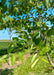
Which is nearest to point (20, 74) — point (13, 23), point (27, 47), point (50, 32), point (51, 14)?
point (13, 23)

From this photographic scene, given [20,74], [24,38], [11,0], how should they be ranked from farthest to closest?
[20,74]
[11,0]
[24,38]

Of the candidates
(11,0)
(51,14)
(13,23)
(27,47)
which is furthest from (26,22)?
(27,47)

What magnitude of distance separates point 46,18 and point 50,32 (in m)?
0.83

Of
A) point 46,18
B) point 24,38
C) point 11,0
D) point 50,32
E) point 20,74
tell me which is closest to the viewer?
point 50,32

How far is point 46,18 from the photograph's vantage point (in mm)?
1246

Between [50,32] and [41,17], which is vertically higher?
[41,17]

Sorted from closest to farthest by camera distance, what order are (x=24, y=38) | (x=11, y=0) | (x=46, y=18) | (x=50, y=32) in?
(x=50, y=32) < (x=24, y=38) < (x=11, y=0) < (x=46, y=18)

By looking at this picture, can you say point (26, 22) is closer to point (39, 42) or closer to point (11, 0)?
point (11, 0)

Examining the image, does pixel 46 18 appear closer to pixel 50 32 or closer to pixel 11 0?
pixel 11 0

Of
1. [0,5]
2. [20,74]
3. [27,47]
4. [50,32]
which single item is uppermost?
[0,5]

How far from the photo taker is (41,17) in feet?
4.12

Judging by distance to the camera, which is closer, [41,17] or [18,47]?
[18,47]

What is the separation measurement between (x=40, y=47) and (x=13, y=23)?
3.09ft

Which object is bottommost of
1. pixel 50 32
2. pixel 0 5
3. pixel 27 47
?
pixel 27 47
